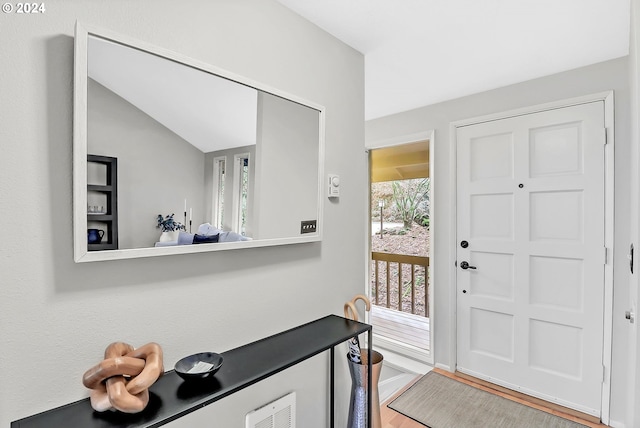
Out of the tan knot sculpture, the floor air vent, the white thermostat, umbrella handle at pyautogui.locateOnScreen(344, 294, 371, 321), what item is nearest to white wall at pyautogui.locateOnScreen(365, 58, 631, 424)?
umbrella handle at pyautogui.locateOnScreen(344, 294, 371, 321)

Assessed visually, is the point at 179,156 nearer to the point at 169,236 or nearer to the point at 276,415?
the point at 169,236

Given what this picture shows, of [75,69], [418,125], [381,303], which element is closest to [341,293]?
[75,69]

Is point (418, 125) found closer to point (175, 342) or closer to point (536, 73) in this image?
point (536, 73)

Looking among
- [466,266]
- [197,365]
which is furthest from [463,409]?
[197,365]

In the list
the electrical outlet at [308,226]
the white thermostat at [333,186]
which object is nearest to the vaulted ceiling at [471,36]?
the white thermostat at [333,186]

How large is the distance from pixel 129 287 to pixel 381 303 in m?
4.14

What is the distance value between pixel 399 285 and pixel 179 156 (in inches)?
150

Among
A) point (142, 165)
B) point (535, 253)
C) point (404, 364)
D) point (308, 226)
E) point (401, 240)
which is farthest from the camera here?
point (401, 240)

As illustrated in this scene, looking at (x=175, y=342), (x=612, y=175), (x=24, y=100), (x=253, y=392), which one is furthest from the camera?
(x=612, y=175)

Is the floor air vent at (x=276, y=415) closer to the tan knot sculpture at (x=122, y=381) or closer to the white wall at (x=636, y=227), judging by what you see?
the tan knot sculpture at (x=122, y=381)

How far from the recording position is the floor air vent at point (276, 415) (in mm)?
1390

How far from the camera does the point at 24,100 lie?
A: 0.86m

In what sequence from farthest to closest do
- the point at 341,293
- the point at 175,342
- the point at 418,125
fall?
the point at 418,125, the point at 341,293, the point at 175,342

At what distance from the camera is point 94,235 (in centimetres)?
96
